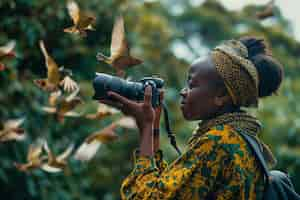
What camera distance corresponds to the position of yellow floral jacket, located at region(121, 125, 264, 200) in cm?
216

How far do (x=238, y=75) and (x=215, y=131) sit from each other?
222mm

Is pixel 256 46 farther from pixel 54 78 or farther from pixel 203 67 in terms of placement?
pixel 54 78

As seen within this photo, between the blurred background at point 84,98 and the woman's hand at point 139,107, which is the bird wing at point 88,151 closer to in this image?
the blurred background at point 84,98

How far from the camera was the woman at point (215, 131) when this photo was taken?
7.12 feet

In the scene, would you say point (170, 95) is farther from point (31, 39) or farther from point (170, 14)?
point (170, 14)

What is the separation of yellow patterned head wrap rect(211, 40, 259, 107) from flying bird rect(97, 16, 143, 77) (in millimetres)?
452

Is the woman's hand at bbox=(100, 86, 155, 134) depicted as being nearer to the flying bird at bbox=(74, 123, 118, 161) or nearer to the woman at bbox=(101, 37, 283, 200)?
the woman at bbox=(101, 37, 283, 200)

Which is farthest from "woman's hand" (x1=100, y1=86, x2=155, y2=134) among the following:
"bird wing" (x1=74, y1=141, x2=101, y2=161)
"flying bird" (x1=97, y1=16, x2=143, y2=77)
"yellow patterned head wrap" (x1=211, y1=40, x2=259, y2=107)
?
"bird wing" (x1=74, y1=141, x2=101, y2=161)

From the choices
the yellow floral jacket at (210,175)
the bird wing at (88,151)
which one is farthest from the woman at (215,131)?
the bird wing at (88,151)

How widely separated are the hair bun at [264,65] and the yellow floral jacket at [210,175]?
0.29m

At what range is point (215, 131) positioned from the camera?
2.25m

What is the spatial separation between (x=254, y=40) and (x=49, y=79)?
3.63ft

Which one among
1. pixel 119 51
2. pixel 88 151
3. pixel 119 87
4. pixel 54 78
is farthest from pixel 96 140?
pixel 119 87

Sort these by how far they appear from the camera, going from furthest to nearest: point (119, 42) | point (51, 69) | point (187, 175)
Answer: point (51, 69) → point (119, 42) → point (187, 175)
